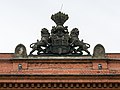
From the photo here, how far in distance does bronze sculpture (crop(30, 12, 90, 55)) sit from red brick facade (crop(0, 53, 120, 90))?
36.0 inches

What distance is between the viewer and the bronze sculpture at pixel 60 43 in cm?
3177

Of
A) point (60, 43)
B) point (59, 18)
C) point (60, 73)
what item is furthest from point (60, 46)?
point (60, 73)

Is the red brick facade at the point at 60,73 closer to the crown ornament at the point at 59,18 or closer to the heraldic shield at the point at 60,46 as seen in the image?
the heraldic shield at the point at 60,46

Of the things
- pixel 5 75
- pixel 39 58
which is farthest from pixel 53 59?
pixel 5 75

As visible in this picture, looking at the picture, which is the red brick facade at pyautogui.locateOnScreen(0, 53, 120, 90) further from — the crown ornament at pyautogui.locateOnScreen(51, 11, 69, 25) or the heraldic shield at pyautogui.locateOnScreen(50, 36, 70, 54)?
the crown ornament at pyautogui.locateOnScreen(51, 11, 69, 25)

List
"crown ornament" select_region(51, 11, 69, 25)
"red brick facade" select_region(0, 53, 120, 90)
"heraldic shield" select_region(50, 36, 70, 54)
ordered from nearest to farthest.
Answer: "red brick facade" select_region(0, 53, 120, 90), "heraldic shield" select_region(50, 36, 70, 54), "crown ornament" select_region(51, 11, 69, 25)

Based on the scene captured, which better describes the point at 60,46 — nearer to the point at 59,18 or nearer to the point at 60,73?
the point at 59,18

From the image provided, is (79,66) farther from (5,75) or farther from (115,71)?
(5,75)

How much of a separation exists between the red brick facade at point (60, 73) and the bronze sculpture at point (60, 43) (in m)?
0.91

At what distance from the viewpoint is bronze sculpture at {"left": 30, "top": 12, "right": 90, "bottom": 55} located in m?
31.8

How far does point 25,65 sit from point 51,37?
303 cm

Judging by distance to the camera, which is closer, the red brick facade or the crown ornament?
the red brick facade

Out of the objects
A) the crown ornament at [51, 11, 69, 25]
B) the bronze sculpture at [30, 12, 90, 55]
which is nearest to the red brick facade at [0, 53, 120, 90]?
the bronze sculpture at [30, 12, 90, 55]

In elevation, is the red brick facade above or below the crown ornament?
below
